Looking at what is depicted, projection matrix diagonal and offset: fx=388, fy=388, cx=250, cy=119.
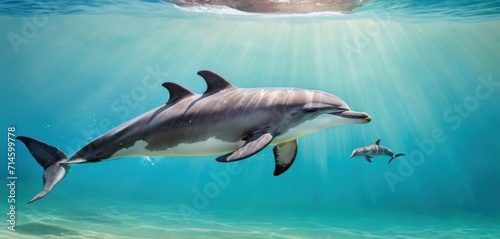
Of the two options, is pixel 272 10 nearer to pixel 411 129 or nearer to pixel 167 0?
pixel 167 0

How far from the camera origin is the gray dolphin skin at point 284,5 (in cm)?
1650

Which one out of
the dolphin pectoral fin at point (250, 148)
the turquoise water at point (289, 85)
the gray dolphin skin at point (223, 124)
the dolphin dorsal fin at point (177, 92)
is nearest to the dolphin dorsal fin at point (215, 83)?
the gray dolphin skin at point (223, 124)

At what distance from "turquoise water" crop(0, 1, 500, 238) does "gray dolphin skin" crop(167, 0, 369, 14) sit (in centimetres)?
118

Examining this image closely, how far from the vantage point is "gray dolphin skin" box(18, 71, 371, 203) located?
476cm

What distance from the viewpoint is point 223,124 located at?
16.5ft

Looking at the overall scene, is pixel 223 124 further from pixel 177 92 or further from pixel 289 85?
pixel 289 85

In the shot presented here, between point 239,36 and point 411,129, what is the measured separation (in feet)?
118

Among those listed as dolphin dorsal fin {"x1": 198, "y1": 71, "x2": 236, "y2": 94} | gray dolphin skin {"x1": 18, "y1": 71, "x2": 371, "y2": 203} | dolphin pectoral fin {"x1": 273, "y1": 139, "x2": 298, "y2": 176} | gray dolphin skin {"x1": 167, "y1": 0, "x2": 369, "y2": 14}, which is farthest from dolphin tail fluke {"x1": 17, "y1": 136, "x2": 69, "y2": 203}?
gray dolphin skin {"x1": 167, "y1": 0, "x2": 369, "y2": 14}

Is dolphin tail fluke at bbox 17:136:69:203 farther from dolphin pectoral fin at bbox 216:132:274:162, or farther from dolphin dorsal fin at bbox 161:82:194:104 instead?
dolphin pectoral fin at bbox 216:132:274:162

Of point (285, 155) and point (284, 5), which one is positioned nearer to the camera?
point (285, 155)

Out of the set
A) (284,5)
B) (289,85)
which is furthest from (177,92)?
(289,85)

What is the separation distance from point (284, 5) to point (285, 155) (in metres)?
12.3

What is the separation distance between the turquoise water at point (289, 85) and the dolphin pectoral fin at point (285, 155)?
6.10 meters

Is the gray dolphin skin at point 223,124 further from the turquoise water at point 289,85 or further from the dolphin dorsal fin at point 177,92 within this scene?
the turquoise water at point 289,85
